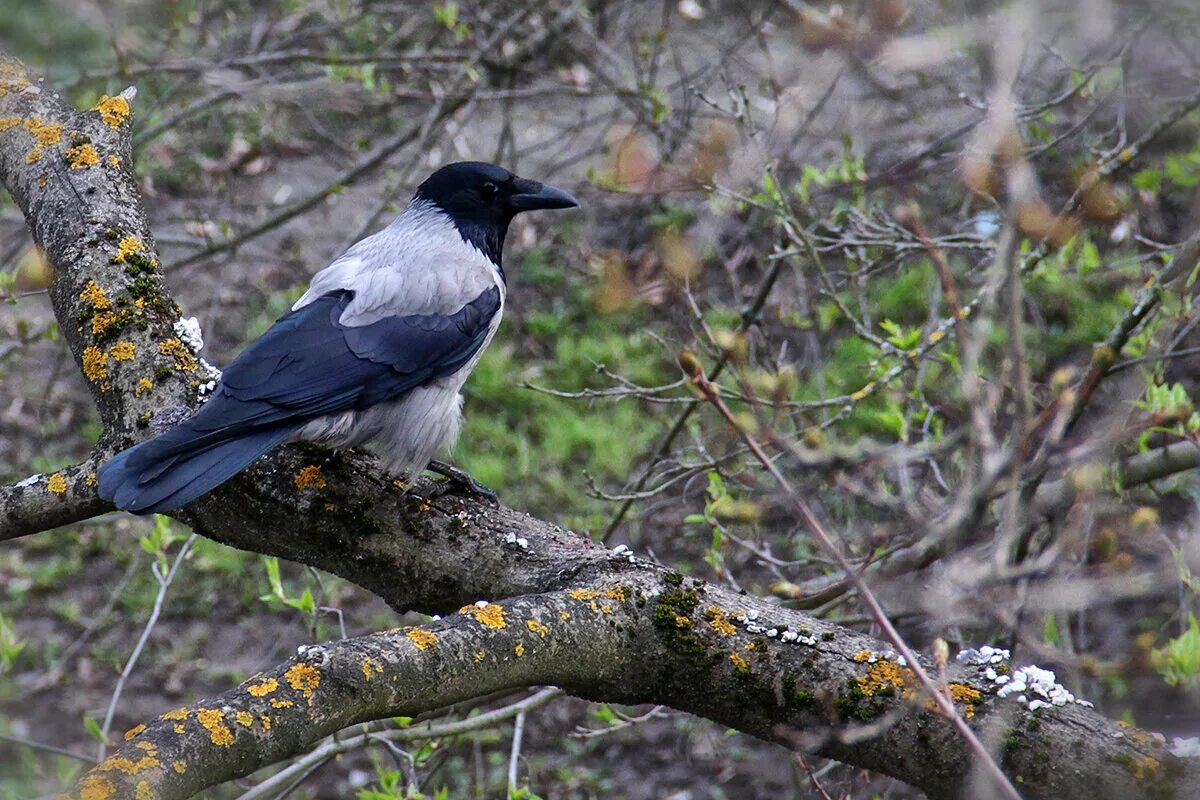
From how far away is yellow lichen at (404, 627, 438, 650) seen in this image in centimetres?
236

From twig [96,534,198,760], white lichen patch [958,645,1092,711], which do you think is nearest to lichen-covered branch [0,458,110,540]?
twig [96,534,198,760]

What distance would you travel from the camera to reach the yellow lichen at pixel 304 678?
217cm

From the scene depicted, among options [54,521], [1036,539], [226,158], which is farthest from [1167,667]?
[226,158]

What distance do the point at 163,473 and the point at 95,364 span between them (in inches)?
18.4

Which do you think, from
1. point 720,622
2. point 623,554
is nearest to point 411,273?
point 623,554

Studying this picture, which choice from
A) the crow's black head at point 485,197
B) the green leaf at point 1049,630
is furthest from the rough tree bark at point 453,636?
the crow's black head at point 485,197

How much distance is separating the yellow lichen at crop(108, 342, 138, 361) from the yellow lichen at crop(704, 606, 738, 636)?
63.5 inches

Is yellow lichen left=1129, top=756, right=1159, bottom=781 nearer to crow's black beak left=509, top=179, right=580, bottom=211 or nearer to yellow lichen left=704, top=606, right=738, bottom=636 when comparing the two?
yellow lichen left=704, top=606, right=738, bottom=636

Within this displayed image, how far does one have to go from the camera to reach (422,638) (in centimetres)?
237

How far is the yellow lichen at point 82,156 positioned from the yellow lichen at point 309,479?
48.8 inches

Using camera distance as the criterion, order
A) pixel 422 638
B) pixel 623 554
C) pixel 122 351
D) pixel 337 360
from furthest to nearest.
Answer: pixel 337 360
pixel 122 351
pixel 623 554
pixel 422 638

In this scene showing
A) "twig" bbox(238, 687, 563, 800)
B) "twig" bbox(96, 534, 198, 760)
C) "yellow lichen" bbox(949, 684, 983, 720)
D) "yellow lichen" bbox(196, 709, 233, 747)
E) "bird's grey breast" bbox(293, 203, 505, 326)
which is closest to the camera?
"yellow lichen" bbox(196, 709, 233, 747)

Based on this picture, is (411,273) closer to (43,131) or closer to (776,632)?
(43,131)

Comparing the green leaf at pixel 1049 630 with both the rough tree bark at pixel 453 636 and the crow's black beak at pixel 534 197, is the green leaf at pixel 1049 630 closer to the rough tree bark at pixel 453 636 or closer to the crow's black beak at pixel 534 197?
the rough tree bark at pixel 453 636
